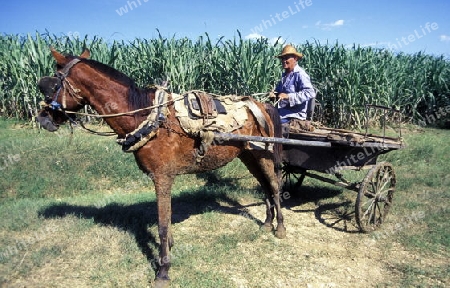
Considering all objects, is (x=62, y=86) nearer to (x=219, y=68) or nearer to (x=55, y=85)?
(x=55, y=85)

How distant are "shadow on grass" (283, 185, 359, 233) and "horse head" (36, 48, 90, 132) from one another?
13.5ft

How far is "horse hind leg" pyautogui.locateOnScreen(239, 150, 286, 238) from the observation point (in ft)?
16.4

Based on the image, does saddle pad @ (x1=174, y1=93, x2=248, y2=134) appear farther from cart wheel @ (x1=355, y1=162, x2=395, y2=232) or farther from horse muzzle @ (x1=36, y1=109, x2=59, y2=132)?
cart wheel @ (x1=355, y1=162, x2=395, y2=232)

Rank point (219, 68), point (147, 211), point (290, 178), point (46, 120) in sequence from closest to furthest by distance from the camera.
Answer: point (46, 120) → point (147, 211) → point (290, 178) → point (219, 68)

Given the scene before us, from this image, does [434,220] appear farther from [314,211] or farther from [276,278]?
[276,278]


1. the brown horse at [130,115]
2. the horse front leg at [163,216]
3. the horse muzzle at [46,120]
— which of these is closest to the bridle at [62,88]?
the brown horse at [130,115]

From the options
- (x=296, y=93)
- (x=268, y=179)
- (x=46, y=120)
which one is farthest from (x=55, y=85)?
(x=296, y=93)

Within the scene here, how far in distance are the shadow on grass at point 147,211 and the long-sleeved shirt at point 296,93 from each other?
1.81 metres

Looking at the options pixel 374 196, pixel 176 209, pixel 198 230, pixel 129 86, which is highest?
pixel 129 86

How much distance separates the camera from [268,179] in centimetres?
517

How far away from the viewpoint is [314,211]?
6.13m

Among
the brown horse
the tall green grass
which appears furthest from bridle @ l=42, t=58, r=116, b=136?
the tall green grass

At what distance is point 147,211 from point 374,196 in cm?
356

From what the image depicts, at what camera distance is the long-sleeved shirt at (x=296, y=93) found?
5.34m
